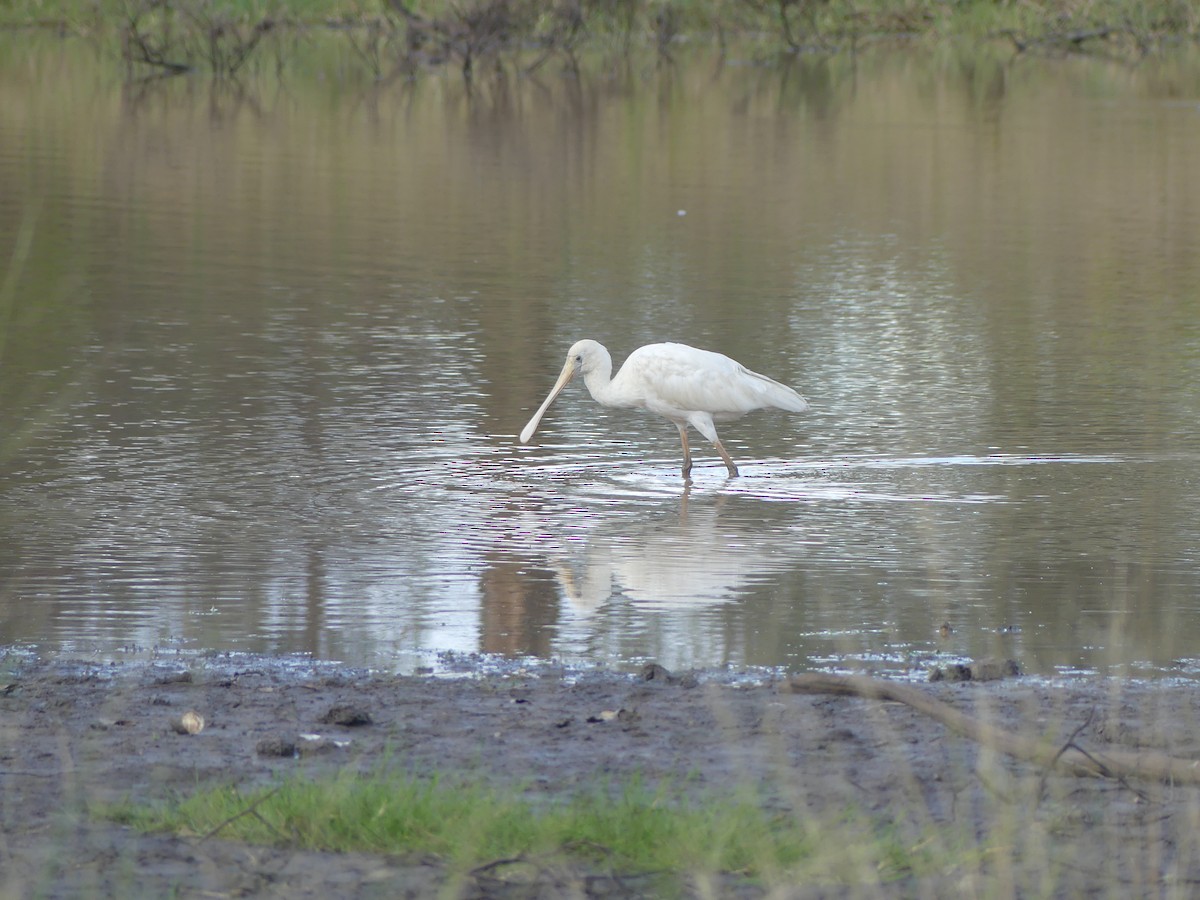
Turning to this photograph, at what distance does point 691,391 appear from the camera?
430 inches

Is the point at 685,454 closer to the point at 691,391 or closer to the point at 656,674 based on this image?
the point at 691,391

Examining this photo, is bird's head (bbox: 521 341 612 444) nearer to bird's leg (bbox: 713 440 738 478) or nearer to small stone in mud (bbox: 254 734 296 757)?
bird's leg (bbox: 713 440 738 478)

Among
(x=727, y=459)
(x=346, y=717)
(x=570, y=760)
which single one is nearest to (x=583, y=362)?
(x=727, y=459)

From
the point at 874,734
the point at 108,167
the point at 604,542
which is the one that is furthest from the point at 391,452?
the point at 108,167

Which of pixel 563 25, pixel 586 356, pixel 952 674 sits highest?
pixel 563 25

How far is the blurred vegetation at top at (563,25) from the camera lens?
148 feet

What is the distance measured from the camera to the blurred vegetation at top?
44969 millimetres

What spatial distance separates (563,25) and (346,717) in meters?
42.0

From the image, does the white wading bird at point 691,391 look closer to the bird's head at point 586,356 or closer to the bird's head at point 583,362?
the bird's head at point 583,362

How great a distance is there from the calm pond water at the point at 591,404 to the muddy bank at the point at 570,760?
776 millimetres

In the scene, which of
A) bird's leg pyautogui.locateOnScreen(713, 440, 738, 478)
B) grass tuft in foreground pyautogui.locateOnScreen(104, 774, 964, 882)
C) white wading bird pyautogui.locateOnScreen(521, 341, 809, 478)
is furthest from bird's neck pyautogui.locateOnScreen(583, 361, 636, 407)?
grass tuft in foreground pyautogui.locateOnScreen(104, 774, 964, 882)

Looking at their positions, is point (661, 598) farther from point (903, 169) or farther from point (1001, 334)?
point (903, 169)

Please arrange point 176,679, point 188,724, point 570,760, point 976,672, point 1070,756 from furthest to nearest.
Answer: point 976,672
point 176,679
point 188,724
point 570,760
point 1070,756

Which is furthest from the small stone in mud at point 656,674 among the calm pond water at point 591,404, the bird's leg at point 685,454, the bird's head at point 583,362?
the bird's head at point 583,362
